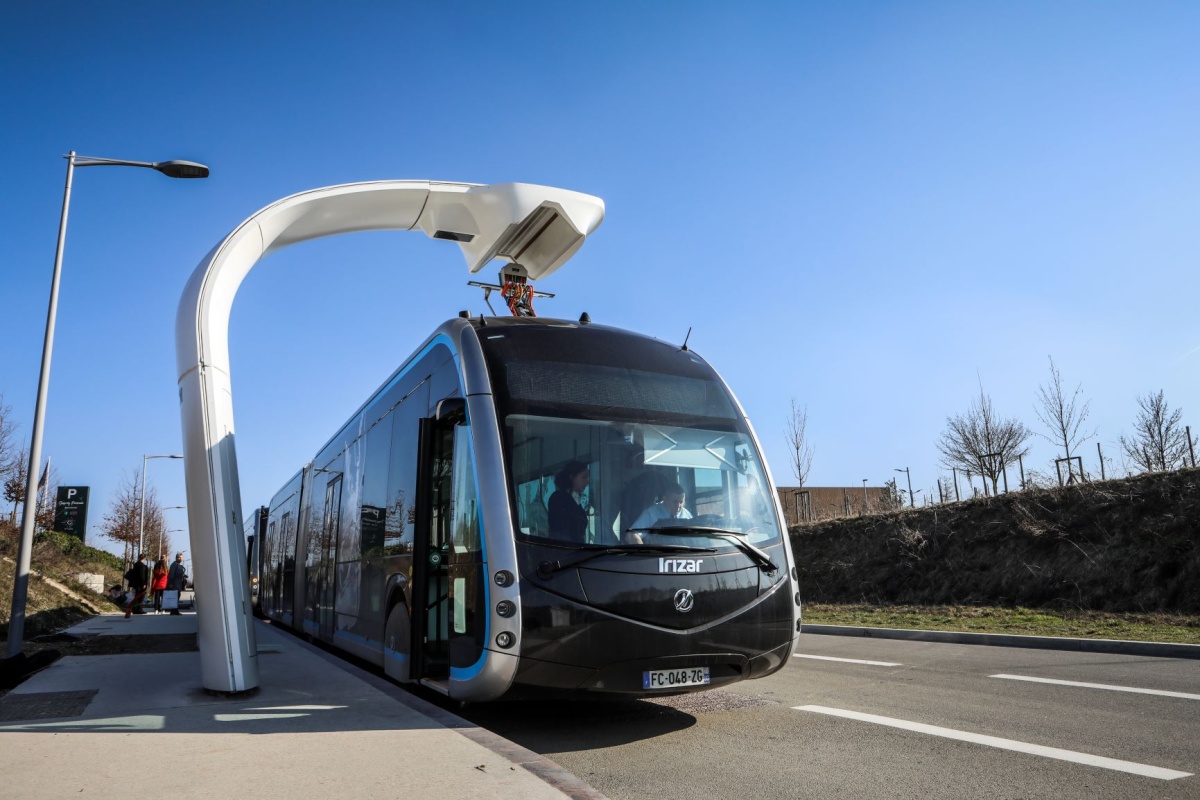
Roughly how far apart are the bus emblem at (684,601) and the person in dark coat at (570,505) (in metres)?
0.81

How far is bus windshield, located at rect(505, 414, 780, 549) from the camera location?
6.64 meters

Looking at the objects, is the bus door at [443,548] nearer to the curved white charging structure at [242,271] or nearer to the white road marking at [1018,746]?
the curved white charging structure at [242,271]

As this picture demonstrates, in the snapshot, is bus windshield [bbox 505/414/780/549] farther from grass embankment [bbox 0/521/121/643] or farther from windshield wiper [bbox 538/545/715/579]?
grass embankment [bbox 0/521/121/643]

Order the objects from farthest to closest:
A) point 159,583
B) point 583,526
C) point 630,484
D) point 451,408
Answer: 1. point 159,583
2. point 451,408
3. point 630,484
4. point 583,526

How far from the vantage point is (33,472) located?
11.1 metres

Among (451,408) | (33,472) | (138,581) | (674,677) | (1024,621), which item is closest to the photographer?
(674,677)

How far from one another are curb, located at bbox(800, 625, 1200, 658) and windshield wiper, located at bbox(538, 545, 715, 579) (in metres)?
5.16

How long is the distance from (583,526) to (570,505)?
7.5 inches

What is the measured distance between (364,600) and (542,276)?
4.63 m

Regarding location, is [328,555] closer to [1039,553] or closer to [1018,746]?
[1018,746]

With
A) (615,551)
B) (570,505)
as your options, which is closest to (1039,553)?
(615,551)

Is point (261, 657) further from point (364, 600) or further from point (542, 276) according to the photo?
point (542, 276)

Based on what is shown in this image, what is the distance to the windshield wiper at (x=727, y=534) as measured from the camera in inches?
266

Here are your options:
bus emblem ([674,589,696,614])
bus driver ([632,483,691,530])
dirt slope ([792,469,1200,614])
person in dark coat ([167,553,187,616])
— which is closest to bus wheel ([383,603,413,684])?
bus driver ([632,483,691,530])
